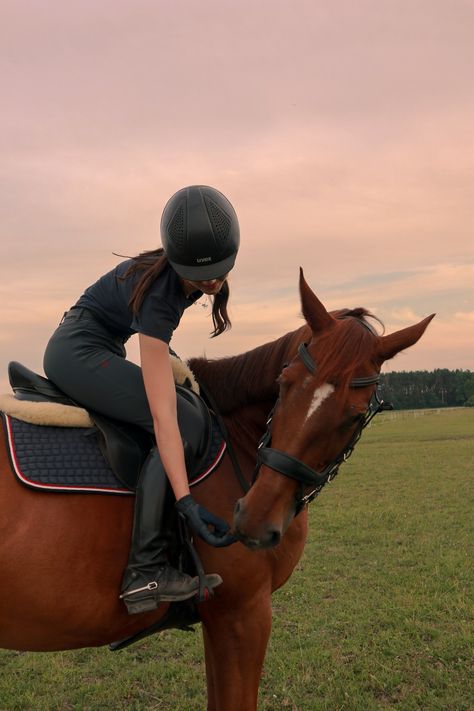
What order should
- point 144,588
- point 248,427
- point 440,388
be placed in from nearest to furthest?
point 144,588
point 248,427
point 440,388

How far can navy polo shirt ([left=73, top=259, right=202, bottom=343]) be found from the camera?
2.95 meters

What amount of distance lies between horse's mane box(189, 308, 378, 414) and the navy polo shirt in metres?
0.53

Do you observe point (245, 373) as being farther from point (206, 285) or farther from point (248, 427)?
point (206, 285)

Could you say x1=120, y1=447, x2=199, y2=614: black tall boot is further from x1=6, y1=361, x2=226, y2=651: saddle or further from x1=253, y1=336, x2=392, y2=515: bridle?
x1=253, y1=336, x2=392, y2=515: bridle

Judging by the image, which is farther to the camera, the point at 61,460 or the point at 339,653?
the point at 339,653

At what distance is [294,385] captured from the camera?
267cm

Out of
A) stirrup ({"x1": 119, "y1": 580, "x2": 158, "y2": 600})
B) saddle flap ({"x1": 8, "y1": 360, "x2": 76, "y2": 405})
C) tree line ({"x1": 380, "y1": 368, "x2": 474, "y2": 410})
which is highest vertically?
saddle flap ({"x1": 8, "y1": 360, "x2": 76, "y2": 405})

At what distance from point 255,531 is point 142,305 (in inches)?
51.3

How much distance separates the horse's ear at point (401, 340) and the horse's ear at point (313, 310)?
0.94ft

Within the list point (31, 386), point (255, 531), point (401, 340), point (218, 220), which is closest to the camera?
point (255, 531)

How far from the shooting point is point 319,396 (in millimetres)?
2594

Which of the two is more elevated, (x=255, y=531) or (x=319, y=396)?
(x=319, y=396)

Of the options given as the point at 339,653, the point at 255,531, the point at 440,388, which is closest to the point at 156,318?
the point at 255,531

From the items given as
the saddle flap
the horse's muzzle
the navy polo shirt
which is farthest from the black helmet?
the horse's muzzle
